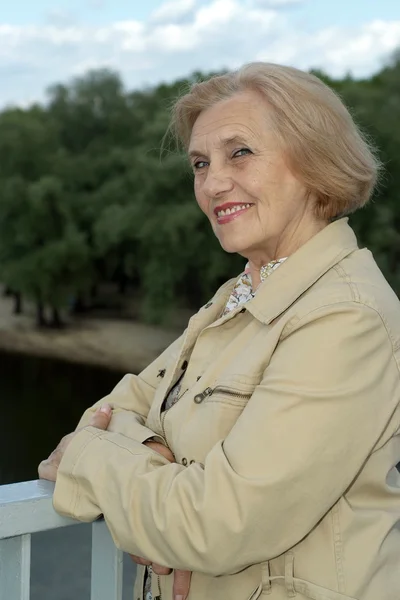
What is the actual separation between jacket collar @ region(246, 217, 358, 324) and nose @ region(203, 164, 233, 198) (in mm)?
213

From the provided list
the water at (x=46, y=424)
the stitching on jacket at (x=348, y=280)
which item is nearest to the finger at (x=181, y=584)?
the stitching on jacket at (x=348, y=280)

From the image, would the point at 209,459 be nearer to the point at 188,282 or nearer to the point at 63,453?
the point at 63,453

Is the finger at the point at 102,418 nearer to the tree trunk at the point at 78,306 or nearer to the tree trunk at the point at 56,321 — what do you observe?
the tree trunk at the point at 56,321

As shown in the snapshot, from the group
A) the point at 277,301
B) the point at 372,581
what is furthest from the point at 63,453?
the point at 372,581

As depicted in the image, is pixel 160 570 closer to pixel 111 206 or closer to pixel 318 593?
pixel 318 593

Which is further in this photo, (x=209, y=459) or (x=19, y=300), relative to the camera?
(x=19, y=300)

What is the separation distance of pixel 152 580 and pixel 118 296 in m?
21.6

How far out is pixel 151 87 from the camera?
20.9 meters

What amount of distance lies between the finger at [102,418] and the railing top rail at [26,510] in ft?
0.73

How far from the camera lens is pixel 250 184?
1425mm

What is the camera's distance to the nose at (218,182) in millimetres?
1458

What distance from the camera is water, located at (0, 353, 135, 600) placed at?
4301mm

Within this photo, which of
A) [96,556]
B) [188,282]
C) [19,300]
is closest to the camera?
[96,556]

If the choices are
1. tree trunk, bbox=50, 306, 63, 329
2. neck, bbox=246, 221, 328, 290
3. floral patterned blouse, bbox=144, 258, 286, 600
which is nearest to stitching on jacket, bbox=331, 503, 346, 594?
floral patterned blouse, bbox=144, 258, 286, 600
